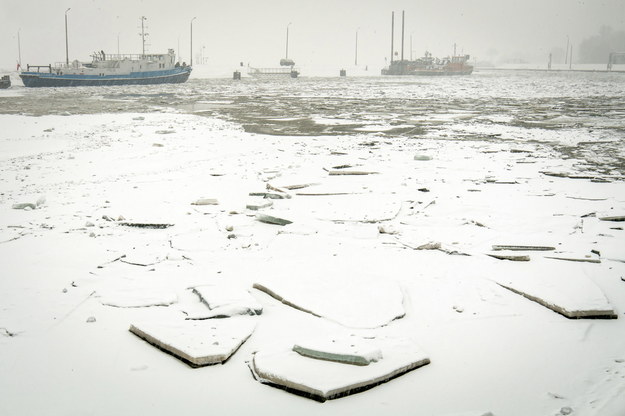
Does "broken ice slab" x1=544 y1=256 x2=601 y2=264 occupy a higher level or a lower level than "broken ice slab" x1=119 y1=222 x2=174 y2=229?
lower

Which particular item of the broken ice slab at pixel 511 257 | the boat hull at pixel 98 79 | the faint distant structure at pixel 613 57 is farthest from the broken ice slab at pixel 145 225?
the faint distant structure at pixel 613 57

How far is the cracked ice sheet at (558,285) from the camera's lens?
3148 millimetres

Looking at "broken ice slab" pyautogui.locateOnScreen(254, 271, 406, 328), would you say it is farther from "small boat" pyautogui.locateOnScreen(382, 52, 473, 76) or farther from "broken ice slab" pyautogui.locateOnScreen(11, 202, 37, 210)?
"small boat" pyautogui.locateOnScreen(382, 52, 473, 76)

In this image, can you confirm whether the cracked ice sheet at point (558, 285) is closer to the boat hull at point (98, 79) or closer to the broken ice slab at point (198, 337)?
the broken ice slab at point (198, 337)

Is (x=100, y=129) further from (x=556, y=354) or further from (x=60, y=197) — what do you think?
(x=556, y=354)

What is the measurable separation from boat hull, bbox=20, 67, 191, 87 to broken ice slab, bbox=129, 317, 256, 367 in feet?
128

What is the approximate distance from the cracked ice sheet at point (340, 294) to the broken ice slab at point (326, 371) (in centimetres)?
45

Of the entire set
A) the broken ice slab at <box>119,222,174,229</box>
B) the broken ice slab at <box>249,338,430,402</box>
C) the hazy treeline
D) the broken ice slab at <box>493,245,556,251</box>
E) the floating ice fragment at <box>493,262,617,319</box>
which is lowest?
the broken ice slab at <box>249,338,430,402</box>

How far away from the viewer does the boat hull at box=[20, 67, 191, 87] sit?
120 ft

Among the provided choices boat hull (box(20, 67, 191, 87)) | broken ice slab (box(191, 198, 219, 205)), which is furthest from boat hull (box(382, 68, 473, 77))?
broken ice slab (box(191, 198, 219, 205))

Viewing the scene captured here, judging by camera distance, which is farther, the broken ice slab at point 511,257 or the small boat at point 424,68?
the small boat at point 424,68

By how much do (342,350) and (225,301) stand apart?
97 cm

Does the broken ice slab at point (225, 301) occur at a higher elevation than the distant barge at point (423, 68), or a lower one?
lower

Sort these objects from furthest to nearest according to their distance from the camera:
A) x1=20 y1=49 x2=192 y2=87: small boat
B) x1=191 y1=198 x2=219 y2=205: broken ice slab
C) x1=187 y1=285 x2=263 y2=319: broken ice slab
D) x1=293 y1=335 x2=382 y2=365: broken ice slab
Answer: x1=20 y1=49 x2=192 y2=87: small boat
x1=191 y1=198 x2=219 y2=205: broken ice slab
x1=187 y1=285 x2=263 y2=319: broken ice slab
x1=293 y1=335 x2=382 y2=365: broken ice slab
